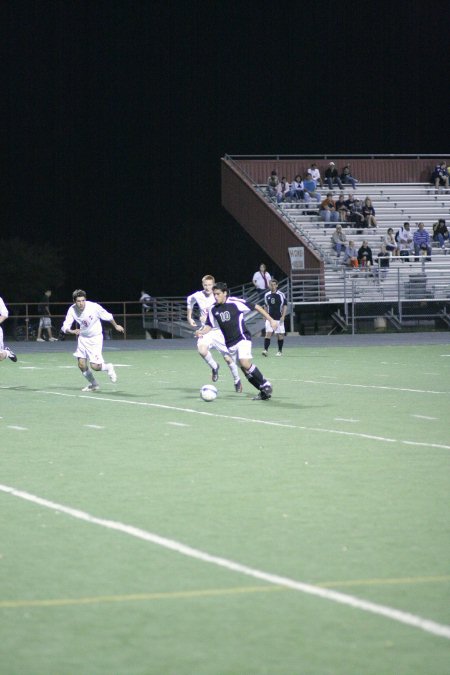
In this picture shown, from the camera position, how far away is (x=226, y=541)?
27.3ft

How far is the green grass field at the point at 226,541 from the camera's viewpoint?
19.4ft

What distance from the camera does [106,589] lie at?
703 cm

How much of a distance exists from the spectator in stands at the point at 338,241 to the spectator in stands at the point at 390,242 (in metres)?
1.55

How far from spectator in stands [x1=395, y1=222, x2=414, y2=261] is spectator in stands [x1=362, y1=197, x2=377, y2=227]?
187cm

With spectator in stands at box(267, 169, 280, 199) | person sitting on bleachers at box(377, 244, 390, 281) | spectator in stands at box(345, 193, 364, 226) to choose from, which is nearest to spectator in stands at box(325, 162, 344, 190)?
spectator in stands at box(345, 193, 364, 226)

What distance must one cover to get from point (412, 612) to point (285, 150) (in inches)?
2893

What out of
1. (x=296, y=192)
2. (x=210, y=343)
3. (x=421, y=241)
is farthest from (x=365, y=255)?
(x=210, y=343)


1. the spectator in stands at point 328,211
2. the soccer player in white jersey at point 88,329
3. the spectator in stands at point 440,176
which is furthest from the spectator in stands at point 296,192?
the soccer player in white jersey at point 88,329

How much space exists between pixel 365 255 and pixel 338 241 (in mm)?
1692

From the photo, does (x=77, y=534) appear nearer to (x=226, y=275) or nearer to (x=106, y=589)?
(x=106, y=589)

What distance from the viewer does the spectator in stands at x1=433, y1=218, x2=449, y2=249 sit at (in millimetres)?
48500

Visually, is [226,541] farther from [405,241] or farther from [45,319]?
[405,241]

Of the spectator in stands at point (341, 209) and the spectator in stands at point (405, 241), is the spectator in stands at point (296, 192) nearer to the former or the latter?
the spectator in stands at point (341, 209)

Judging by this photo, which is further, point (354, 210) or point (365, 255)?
point (354, 210)
